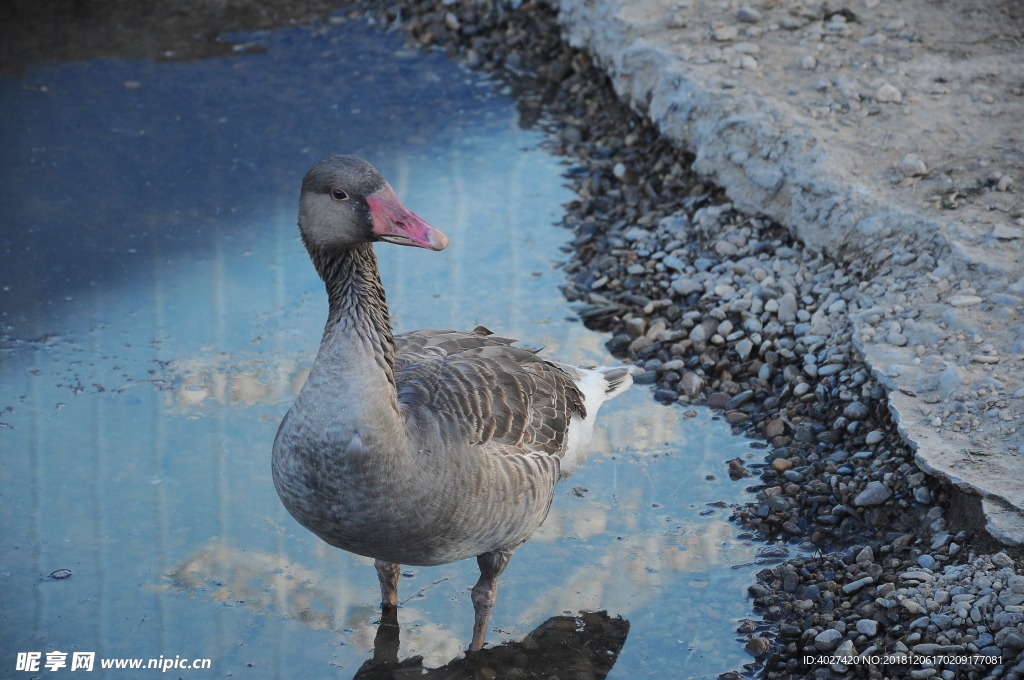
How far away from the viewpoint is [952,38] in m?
7.85

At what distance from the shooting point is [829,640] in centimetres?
421

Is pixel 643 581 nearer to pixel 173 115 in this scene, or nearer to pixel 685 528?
pixel 685 528

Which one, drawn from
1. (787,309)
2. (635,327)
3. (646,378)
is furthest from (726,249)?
(646,378)

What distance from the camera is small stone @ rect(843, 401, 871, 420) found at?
17.8ft

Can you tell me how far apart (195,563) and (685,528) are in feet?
8.50

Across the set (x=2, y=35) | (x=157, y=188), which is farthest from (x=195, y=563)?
(x=2, y=35)

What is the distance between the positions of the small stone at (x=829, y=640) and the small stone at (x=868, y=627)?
0.30 ft

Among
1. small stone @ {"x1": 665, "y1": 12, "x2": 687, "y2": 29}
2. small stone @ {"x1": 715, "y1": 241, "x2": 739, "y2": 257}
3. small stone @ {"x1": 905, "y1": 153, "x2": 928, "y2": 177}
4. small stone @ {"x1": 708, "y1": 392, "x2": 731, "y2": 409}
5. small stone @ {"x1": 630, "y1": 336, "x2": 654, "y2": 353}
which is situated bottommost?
small stone @ {"x1": 708, "y1": 392, "x2": 731, "y2": 409}

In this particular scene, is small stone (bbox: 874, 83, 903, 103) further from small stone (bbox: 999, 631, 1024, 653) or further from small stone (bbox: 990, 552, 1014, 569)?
small stone (bbox: 999, 631, 1024, 653)

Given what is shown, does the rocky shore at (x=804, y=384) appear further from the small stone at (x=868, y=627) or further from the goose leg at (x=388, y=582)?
the goose leg at (x=388, y=582)

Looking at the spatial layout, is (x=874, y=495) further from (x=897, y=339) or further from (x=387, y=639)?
(x=387, y=639)

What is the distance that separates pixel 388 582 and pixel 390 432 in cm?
126

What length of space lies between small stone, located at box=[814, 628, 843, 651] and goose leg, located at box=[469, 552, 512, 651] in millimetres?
1457

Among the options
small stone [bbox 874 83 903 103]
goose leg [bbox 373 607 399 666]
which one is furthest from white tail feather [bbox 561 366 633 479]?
small stone [bbox 874 83 903 103]
